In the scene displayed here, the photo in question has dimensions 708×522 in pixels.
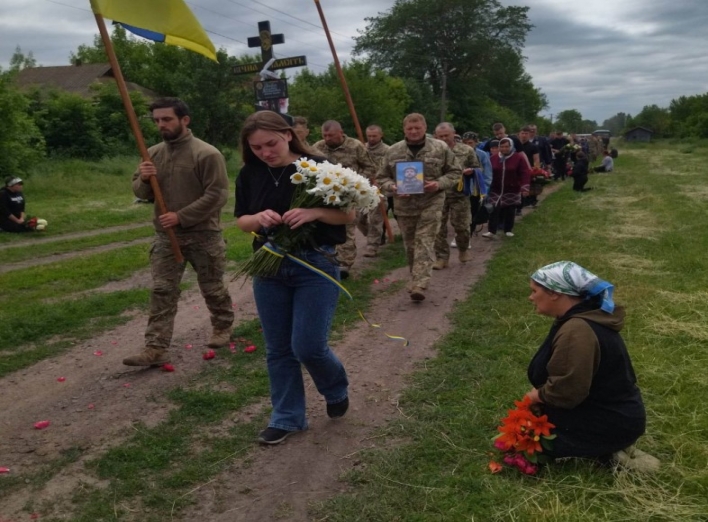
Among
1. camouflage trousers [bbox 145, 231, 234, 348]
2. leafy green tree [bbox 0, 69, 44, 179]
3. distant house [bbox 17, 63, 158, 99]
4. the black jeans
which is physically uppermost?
distant house [bbox 17, 63, 158, 99]

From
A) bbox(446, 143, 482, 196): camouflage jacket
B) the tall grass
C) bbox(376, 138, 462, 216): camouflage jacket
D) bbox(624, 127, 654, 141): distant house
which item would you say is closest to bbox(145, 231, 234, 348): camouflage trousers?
the tall grass

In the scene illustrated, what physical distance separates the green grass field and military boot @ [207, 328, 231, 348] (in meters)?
0.30

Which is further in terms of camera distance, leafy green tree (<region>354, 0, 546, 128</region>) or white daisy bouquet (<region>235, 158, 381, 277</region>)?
leafy green tree (<region>354, 0, 546, 128</region>)

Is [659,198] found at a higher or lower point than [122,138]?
lower

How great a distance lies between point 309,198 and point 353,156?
508 centimetres

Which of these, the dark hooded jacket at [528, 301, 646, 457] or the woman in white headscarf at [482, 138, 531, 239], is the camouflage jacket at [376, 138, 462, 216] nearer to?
the woman in white headscarf at [482, 138, 531, 239]

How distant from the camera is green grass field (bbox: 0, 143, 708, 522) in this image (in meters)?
3.26

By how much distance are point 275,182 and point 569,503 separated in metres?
2.38

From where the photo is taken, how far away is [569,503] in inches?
124

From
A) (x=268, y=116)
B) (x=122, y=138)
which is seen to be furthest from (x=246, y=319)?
(x=122, y=138)

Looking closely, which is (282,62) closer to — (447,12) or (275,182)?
(275,182)

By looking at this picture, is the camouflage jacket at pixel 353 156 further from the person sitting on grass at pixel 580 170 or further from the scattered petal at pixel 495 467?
the person sitting on grass at pixel 580 170

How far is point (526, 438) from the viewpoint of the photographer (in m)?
3.48

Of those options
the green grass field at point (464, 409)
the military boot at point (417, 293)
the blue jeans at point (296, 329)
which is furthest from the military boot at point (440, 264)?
the blue jeans at point (296, 329)
